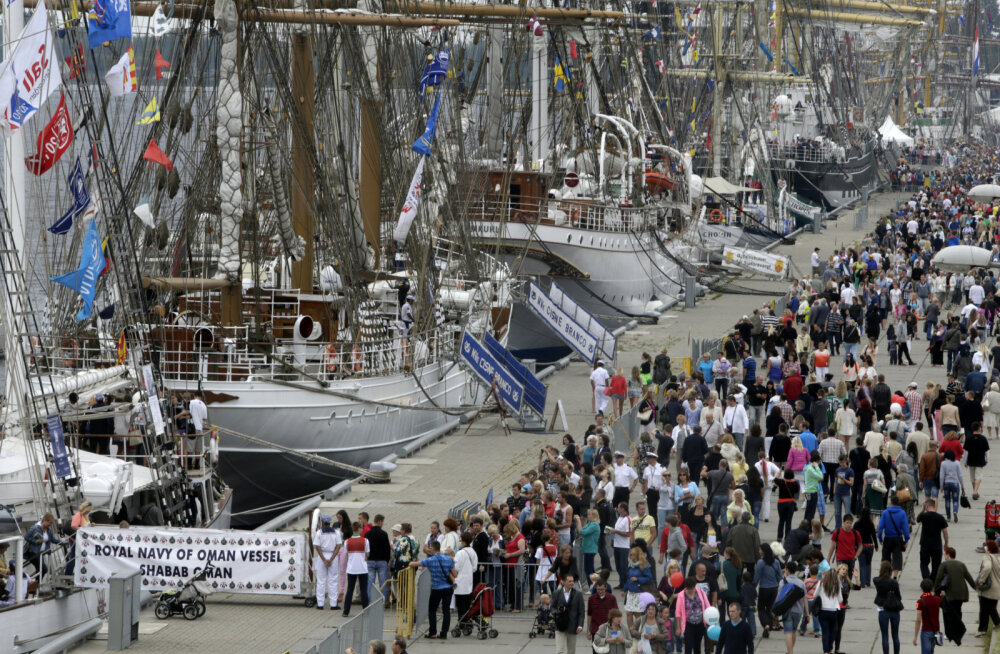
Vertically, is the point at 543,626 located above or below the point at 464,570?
below

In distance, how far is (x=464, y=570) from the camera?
19.8 metres

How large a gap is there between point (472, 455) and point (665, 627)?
13314 mm

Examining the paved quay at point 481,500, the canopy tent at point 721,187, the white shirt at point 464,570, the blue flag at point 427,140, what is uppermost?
the blue flag at point 427,140

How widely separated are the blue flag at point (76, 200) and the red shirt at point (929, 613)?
12.4 metres

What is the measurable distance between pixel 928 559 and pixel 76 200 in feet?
40.3

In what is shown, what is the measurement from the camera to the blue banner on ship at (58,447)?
20.6 meters

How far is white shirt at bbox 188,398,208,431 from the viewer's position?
2712 centimetres

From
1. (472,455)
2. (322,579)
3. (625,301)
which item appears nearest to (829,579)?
(322,579)

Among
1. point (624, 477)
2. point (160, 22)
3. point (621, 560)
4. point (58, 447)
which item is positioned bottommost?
point (621, 560)

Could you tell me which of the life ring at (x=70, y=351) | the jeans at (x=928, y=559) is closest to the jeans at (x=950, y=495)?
the jeans at (x=928, y=559)

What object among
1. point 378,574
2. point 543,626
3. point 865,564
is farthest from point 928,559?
point 378,574

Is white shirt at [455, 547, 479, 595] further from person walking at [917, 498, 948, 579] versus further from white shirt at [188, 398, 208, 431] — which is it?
white shirt at [188, 398, 208, 431]

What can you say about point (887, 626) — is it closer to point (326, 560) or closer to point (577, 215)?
point (326, 560)

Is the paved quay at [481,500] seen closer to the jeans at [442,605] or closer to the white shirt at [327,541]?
the jeans at [442,605]
